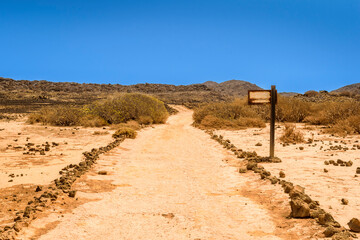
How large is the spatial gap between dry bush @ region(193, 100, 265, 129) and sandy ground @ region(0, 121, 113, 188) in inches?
300

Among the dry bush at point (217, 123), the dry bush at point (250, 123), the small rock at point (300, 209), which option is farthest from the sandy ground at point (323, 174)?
the dry bush at point (217, 123)

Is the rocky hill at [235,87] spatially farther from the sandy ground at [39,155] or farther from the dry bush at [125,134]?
the sandy ground at [39,155]

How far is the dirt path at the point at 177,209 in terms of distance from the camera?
4238mm

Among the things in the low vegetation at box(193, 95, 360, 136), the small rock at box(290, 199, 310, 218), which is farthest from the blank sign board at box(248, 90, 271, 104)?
the low vegetation at box(193, 95, 360, 136)

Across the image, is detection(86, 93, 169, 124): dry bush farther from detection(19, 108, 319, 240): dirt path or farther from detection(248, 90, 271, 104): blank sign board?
detection(248, 90, 271, 104): blank sign board

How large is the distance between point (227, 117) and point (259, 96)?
12.4 metres

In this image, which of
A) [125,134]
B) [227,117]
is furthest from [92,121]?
[227,117]

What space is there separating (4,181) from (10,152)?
4.04m

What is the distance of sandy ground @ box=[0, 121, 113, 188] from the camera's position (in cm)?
713

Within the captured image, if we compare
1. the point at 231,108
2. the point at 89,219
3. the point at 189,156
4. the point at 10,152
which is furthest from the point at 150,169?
the point at 231,108

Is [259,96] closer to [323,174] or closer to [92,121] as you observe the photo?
[323,174]

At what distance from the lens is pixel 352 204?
16.3ft

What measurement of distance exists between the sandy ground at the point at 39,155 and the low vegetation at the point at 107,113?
11.5 feet

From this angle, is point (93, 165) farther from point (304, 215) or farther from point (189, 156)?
point (304, 215)
